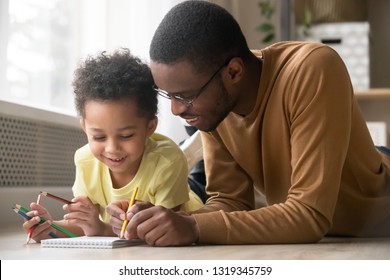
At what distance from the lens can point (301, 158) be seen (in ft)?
3.42

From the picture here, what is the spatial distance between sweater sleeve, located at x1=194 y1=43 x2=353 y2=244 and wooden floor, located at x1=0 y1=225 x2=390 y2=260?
21 mm

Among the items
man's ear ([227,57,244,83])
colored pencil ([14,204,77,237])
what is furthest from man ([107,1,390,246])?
colored pencil ([14,204,77,237])

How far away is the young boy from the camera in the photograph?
1169 millimetres

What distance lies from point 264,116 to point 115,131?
9.4 inches

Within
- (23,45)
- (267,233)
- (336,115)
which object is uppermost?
(23,45)

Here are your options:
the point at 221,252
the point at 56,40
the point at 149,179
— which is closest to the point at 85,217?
the point at 149,179

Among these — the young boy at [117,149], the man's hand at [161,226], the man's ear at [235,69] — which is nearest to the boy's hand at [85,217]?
the young boy at [117,149]

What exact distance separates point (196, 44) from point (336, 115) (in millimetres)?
223

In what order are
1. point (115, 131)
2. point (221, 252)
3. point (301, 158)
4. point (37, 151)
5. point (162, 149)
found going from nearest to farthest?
point (221, 252), point (301, 158), point (115, 131), point (162, 149), point (37, 151)

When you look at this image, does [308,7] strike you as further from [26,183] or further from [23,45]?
[26,183]

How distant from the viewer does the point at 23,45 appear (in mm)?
1529

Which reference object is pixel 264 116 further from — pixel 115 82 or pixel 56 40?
pixel 56 40
